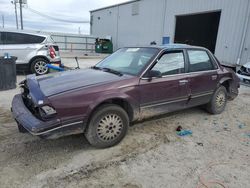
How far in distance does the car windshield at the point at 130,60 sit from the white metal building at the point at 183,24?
8.36 m

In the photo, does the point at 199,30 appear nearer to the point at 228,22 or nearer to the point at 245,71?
the point at 228,22

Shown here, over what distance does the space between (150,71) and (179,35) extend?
1511 centimetres

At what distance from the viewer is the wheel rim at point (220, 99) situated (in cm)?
482

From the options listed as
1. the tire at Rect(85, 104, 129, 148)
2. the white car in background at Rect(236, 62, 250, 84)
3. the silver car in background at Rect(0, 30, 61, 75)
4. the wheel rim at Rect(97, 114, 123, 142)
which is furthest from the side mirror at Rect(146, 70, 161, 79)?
the silver car in background at Rect(0, 30, 61, 75)

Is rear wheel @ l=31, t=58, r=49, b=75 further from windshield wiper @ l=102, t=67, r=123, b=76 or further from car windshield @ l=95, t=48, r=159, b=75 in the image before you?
windshield wiper @ l=102, t=67, r=123, b=76

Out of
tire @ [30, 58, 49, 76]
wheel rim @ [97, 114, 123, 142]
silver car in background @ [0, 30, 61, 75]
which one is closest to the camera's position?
wheel rim @ [97, 114, 123, 142]

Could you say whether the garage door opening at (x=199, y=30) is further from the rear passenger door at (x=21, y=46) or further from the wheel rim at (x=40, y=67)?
Result: the rear passenger door at (x=21, y=46)

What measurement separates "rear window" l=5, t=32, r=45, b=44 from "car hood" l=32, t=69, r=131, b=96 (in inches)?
219

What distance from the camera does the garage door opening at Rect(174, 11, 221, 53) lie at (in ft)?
53.8

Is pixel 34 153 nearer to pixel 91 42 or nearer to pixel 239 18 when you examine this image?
pixel 239 18

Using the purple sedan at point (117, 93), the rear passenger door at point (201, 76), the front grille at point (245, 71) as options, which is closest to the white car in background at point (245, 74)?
the front grille at point (245, 71)

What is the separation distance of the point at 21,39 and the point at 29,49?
21.0 inches

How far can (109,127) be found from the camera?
10.4 feet

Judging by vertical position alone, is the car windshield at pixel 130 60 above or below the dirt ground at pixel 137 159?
above
